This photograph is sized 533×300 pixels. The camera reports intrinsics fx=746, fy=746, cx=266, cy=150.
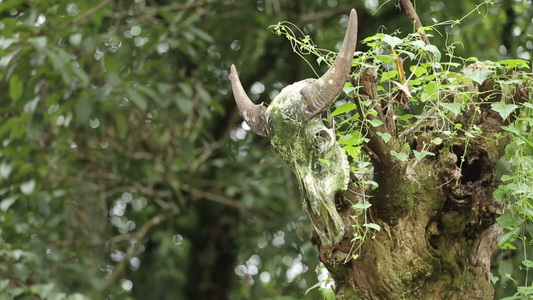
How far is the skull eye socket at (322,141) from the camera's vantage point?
1.97 metres

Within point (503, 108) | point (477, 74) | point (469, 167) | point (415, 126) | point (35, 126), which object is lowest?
point (35, 126)

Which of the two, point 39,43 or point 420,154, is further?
point 39,43

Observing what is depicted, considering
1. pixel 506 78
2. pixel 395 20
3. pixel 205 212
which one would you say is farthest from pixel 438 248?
pixel 205 212

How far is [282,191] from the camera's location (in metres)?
5.49

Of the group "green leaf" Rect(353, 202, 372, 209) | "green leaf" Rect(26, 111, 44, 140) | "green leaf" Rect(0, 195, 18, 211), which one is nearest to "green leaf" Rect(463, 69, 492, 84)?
"green leaf" Rect(353, 202, 372, 209)

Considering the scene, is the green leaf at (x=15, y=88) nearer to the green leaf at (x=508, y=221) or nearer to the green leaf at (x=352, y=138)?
A: the green leaf at (x=352, y=138)

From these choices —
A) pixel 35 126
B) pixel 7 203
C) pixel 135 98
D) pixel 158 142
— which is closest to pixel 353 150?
pixel 135 98

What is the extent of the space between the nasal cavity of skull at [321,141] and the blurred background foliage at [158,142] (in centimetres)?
221

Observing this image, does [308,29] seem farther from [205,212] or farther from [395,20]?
[205,212]

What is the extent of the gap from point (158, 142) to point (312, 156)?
366 centimetres

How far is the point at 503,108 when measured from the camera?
2.04m

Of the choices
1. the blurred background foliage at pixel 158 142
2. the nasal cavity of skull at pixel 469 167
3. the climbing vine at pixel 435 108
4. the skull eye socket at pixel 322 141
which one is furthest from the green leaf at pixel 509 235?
the blurred background foliage at pixel 158 142

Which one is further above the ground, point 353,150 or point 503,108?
point 503,108

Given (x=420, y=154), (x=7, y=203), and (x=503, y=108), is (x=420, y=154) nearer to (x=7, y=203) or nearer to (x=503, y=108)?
(x=503, y=108)
